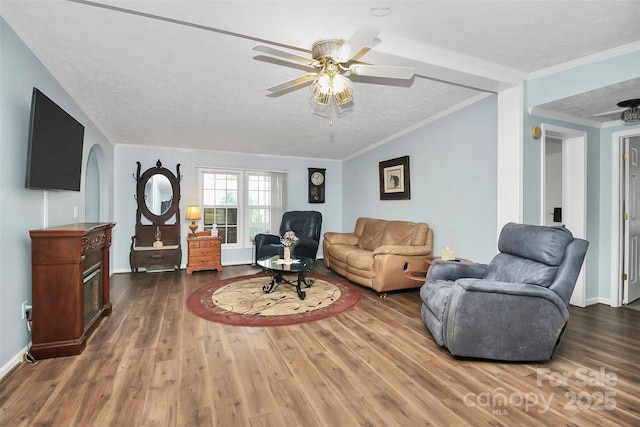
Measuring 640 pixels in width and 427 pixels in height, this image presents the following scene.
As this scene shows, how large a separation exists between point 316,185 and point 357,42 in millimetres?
4862

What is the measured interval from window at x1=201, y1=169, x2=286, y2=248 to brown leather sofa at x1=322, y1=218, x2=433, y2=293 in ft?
5.96

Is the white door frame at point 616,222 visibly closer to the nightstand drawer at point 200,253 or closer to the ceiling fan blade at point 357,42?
the ceiling fan blade at point 357,42

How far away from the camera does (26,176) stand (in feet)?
6.85

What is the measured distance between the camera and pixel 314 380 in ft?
6.47

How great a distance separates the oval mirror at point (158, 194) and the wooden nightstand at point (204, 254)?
868mm

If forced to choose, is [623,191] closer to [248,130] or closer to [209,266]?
[248,130]

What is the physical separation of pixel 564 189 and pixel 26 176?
5.20m

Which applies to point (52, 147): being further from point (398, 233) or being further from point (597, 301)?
point (597, 301)

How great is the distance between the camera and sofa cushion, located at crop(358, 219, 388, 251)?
4905mm

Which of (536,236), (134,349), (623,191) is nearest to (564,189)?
(623,191)

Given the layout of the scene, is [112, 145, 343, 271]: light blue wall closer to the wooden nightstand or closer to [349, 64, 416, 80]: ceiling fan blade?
the wooden nightstand

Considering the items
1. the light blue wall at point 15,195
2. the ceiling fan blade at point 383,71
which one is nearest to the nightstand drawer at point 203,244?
the light blue wall at point 15,195

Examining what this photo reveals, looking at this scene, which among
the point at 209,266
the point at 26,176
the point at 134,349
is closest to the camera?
the point at 26,176

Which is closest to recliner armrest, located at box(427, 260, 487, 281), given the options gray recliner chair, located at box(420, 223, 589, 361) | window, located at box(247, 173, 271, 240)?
gray recliner chair, located at box(420, 223, 589, 361)
